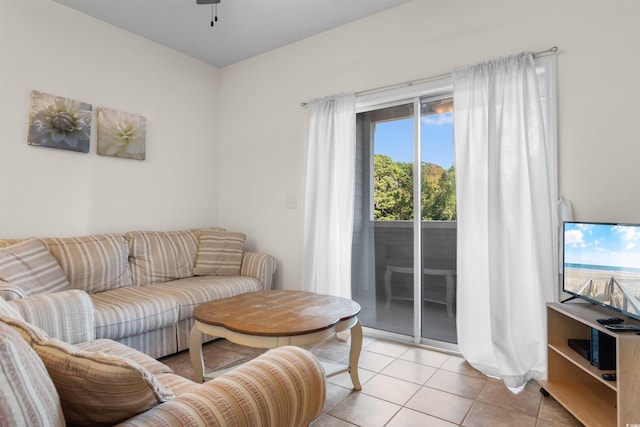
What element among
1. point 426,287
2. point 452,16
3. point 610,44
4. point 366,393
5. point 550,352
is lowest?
point 366,393

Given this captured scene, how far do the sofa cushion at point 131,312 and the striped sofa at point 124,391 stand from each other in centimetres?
114

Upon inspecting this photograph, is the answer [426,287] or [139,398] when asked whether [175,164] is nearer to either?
[426,287]

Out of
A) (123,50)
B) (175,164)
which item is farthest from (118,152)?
(123,50)

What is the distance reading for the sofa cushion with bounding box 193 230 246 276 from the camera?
3.34m

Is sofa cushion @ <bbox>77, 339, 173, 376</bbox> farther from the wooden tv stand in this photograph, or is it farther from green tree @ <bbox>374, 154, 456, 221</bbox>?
green tree @ <bbox>374, 154, 456, 221</bbox>

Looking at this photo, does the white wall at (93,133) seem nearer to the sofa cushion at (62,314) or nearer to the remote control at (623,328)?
the sofa cushion at (62,314)

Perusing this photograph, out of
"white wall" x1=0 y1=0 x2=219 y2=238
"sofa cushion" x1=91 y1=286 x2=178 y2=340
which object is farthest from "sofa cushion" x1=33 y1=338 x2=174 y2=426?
"white wall" x1=0 y1=0 x2=219 y2=238

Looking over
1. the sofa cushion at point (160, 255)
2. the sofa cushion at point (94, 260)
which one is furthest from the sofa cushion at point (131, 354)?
the sofa cushion at point (160, 255)

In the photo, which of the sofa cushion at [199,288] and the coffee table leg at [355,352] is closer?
the coffee table leg at [355,352]

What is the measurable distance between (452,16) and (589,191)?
5.19 feet

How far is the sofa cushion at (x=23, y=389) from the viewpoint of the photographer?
61 centimetres

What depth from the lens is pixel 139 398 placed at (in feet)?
2.64

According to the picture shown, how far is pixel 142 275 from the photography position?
3016mm

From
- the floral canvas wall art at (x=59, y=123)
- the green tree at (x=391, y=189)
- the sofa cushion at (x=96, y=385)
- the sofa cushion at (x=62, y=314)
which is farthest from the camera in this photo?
the green tree at (x=391, y=189)
